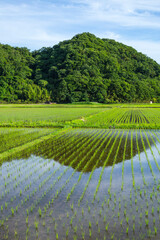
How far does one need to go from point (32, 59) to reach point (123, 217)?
88497mm

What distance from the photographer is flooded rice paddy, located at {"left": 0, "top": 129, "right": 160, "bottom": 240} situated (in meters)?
4.16

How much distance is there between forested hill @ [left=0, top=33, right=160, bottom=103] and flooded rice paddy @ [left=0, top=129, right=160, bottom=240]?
58.1 meters

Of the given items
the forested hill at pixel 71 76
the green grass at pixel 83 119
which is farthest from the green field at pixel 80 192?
the forested hill at pixel 71 76

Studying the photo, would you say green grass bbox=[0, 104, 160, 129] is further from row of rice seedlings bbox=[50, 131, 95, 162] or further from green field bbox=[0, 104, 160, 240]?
green field bbox=[0, 104, 160, 240]

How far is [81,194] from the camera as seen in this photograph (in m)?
5.52

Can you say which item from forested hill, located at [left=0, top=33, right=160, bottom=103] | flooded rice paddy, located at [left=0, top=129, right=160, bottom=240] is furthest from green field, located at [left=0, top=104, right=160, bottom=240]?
forested hill, located at [left=0, top=33, right=160, bottom=103]

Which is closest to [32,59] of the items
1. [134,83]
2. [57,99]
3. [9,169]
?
[57,99]

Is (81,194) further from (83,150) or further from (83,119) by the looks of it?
(83,119)

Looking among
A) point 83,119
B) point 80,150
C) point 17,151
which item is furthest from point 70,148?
point 83,119

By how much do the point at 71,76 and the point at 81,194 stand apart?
70.7 m

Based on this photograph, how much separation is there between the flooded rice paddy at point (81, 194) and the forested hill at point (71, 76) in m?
58.1

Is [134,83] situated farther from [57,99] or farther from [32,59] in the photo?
[32,59]

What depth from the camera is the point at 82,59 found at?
84.3 meters

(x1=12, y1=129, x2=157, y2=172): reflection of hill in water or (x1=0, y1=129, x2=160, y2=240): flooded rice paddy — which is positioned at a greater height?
(x1=12, y1=129, x2=157, y2=172): reflection of hill in water
